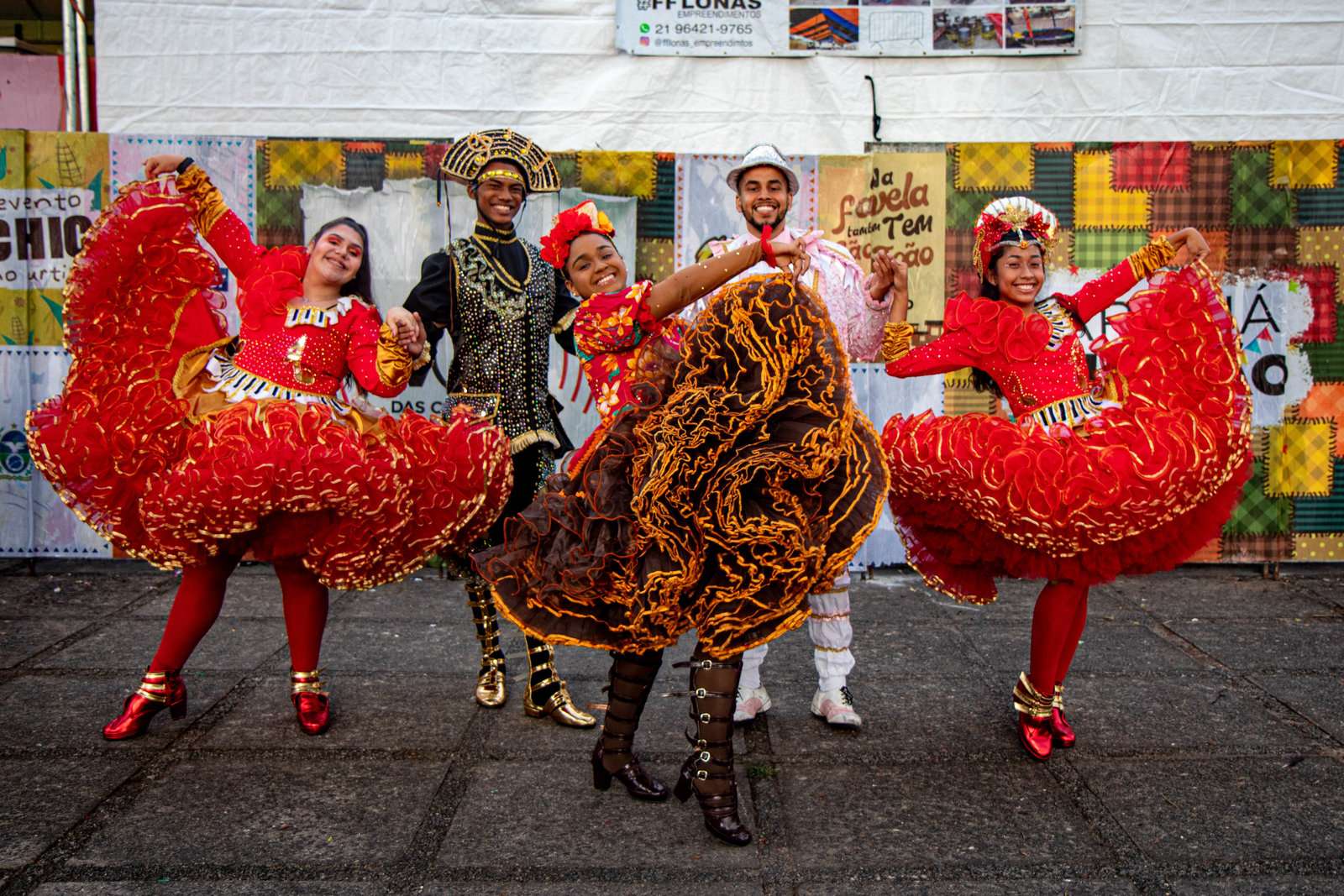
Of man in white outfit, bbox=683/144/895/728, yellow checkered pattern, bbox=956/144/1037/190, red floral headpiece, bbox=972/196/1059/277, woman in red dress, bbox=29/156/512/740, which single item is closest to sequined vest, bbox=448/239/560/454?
woman in red dress, bbox=29/156/512/740

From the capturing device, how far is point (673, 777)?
318cm

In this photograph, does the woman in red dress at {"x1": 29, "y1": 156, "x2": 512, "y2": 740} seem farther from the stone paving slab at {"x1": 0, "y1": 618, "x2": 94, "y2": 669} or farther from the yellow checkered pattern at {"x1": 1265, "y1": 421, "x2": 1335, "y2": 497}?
the yellow checkered pattern at {"x1": 1265, "y1": 421, "x2": 1335, "y2": 497}

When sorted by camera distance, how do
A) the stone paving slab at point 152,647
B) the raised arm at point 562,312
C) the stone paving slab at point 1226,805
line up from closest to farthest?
the stone paving slab at point 1226,805 → the raised arm at point 562,312 → the stone paving slab at point 152,647

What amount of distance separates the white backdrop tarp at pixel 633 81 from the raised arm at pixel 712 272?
3.96m

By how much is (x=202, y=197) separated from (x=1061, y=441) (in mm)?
3308

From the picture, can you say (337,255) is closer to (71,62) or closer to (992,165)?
(992,165)

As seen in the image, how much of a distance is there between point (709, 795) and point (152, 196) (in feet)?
9.40

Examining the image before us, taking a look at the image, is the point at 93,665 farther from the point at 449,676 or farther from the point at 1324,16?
the point at 1324,16

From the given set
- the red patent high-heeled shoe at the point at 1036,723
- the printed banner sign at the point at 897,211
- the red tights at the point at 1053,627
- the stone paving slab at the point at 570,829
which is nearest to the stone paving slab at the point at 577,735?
the stone paving slab at the point at 570,829

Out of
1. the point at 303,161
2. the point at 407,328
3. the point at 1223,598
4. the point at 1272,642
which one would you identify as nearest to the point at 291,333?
the point at 407,328

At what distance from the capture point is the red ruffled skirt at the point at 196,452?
3.11 metres

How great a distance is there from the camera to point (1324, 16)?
6273mm

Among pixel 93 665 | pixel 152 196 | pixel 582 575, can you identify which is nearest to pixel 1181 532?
pixel 582 575

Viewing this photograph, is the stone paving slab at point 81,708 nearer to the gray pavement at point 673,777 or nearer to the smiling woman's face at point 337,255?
the gray pavement at point 673,777
